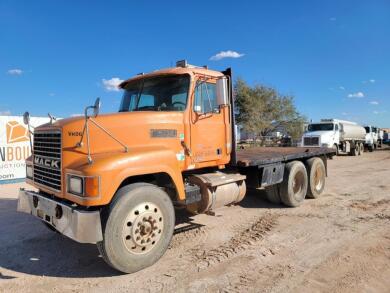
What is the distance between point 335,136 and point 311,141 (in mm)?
2726

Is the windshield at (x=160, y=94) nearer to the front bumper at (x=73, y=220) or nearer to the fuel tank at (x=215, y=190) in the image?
the fuel tank at (x=215, y=190)

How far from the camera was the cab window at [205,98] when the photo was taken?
5422 millimetres

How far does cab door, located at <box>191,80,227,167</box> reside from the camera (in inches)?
213

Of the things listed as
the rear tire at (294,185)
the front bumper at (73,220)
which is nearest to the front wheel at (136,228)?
the front bumper at (73,220)

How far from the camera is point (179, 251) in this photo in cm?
495

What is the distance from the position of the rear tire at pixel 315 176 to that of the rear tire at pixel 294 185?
1.39 feet

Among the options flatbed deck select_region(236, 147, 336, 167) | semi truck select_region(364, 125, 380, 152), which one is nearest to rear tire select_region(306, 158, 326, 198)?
flatbed deck select_region(236, 147, 336, 167)

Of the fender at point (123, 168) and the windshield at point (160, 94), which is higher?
the windshield at point (160, 94)

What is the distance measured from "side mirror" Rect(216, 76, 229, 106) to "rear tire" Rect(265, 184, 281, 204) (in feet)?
10.6

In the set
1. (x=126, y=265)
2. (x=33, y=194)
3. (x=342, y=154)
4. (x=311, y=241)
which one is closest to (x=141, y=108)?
(x=33, y=194)

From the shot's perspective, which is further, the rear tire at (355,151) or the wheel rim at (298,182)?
the rear tire at (355,151)

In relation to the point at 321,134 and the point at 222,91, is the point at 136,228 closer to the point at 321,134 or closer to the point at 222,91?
the point at 222,91

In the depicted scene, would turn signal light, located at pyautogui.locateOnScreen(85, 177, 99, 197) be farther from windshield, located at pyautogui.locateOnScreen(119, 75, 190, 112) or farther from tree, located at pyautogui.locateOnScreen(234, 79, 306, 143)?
tree, located at pyautogui.locateOnScreen(234, 79, 306, 143)

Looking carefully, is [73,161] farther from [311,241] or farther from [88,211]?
[311,241]
